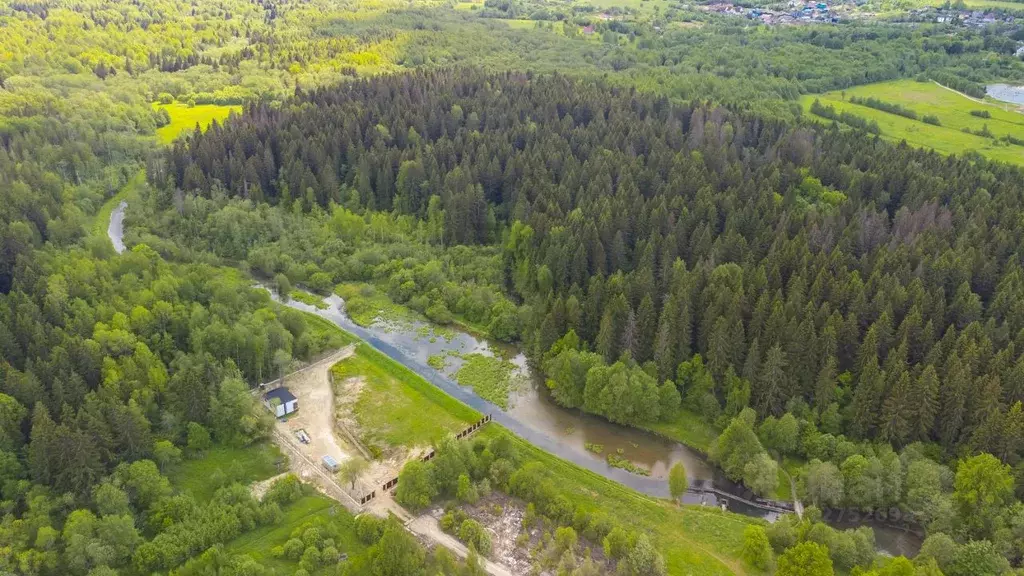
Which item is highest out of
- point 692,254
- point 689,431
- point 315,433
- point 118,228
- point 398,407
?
point 692,254

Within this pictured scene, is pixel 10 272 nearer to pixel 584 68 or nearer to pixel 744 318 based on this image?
pixel 744 318

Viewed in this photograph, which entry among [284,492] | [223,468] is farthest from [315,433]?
[284,492]

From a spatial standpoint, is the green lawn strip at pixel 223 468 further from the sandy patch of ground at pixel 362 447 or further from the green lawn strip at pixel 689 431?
the green lawn strip at pixel 689 431

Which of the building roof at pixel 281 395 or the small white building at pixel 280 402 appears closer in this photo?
the small white building at pixel 280 402

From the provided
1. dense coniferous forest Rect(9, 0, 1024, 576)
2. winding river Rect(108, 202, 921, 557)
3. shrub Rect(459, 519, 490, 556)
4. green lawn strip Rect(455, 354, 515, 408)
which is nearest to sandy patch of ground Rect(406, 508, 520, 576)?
shrub Rect(459, 519, 490, 556)

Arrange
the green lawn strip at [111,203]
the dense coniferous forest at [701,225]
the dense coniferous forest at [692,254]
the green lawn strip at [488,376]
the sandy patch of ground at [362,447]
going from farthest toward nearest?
the green lawn strip at [111,203], the green lawn strip at [488,376], the dense coniferous forest at [701,225], the sandy patch of ground at [362,447], the dense coniferous forest at [692,254]

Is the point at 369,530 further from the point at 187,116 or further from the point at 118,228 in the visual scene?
the point at 187,116

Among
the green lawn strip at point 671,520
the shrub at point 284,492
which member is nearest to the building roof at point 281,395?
the shrub at point 284,492
